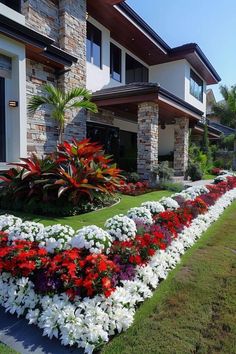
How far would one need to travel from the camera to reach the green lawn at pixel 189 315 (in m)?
2.32

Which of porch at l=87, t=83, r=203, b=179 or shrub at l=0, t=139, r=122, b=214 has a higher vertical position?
porch at l=87, t=83, r=203, b=179

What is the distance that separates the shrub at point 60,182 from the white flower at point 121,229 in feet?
7.01

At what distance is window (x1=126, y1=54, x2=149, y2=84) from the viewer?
15.7 meters

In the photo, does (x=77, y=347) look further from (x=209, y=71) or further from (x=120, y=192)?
(x=209, y=71)

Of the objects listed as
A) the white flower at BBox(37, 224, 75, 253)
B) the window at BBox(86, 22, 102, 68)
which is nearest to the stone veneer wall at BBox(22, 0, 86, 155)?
the window at BBox(86, 22, 102, 68)

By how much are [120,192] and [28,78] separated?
434cm

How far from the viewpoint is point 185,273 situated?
3660 mm

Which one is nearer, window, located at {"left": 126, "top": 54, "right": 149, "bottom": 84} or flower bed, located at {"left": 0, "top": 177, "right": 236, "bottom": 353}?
flower bed, located at {"left": 0, "top": 177, "right": 236, "bottom": 353}

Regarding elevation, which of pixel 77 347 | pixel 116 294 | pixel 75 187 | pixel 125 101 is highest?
pixel 125 101

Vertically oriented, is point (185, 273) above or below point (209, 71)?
below

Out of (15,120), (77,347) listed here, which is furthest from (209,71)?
(77,347)

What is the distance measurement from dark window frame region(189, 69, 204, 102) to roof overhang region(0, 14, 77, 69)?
35.6 feet

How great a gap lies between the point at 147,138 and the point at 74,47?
13.6 ft

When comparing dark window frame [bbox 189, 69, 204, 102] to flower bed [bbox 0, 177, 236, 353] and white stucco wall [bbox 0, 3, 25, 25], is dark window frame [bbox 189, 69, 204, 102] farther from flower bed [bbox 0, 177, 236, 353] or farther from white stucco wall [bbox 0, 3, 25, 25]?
flower bed [bbox 0, 177, 236, 353]
